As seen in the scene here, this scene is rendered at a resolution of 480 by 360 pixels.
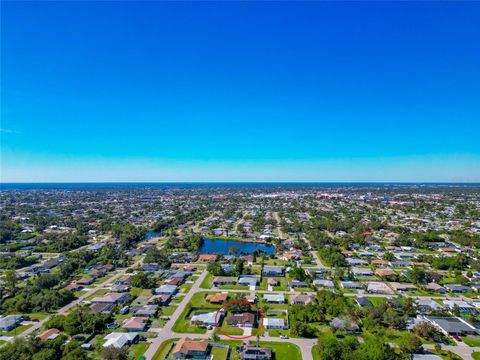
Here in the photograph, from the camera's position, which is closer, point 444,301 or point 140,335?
point 140,335

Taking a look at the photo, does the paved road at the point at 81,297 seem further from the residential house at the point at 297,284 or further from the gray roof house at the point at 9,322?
the residential house at the point at 297,284

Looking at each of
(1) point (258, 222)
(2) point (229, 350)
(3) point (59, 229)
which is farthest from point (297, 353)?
(3) point (59, 229)

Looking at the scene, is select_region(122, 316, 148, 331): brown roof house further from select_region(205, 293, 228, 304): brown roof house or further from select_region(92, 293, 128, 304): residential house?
select_region(205, 293, 228, 304): brown roof house

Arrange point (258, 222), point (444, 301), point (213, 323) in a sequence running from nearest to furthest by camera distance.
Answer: point (213, 323) → point (444, 301) → point (258, 222)

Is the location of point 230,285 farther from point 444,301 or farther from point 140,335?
point 444,301

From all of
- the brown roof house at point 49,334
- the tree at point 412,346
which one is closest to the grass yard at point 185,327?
the brown roof house at point 49,334

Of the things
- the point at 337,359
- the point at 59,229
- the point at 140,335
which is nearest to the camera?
the point at 337,359

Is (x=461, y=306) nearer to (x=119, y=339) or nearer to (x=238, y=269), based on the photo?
(x=238, y=269)
